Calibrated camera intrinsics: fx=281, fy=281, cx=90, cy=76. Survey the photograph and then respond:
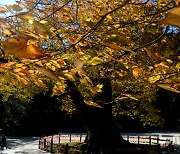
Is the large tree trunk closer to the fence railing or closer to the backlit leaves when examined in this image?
the fence railing

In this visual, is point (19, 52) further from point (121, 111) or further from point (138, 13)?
point (121, 111)

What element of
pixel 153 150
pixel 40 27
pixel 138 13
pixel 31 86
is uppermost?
pixel 138 13

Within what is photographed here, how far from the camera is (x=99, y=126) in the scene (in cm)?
1471

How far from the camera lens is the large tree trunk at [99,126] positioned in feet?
46.2

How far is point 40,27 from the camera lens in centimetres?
142

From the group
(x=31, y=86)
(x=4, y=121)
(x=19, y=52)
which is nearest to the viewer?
(x=19, y=52)

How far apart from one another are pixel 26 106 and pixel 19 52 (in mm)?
29226

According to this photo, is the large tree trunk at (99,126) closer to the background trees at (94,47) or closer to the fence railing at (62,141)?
the background trees at (94,47)

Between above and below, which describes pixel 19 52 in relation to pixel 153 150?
above

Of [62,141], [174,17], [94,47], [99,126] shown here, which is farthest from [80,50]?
[62,141]

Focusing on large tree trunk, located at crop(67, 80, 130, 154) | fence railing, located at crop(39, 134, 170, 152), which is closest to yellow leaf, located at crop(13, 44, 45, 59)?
large tree trunk, located at crop(67, 80, 130, 154)

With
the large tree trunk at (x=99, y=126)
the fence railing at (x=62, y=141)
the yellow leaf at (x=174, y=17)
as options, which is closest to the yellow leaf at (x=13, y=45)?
the yellow leaf at (x=174, y=17)

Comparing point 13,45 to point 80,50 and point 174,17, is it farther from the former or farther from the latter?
point 80,50

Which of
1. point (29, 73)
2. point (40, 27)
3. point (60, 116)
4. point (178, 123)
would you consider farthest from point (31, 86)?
point (178, 123)
